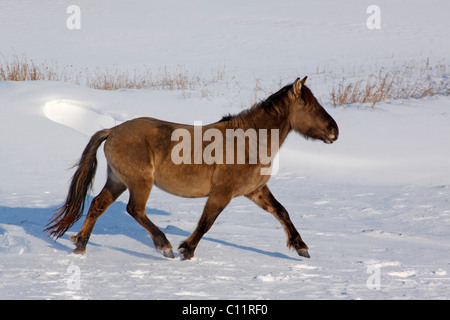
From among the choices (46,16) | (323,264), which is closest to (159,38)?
(46,16)

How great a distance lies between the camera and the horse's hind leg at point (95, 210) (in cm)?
619

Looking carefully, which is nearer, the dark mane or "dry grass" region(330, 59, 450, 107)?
the dark mane

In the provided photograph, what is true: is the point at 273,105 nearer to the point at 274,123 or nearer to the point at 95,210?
the point at 274,123

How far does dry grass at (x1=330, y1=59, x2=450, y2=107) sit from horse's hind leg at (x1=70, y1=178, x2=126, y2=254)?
9.82 meters

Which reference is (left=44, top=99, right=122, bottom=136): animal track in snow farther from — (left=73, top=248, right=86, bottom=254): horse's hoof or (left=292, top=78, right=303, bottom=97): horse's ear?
(left=292, top=78, right=303, bottom=97): horse's ear

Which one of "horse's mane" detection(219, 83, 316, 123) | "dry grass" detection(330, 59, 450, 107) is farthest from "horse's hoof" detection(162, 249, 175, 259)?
"dry grass" detection(330, 59, 450, 107)

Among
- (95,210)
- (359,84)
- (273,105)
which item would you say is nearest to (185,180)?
(95,210)

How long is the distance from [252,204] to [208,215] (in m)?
3.78

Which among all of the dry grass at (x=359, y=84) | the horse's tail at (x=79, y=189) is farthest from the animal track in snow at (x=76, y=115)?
the horse's tail at (x=79, y=189)

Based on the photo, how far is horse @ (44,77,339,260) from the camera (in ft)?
19.5

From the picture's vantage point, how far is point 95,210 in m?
6.26

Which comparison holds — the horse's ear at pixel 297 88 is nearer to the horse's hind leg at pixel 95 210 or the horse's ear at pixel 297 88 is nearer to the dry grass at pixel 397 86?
the horse's hind leg at pixel 95 210

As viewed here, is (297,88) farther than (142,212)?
Yes

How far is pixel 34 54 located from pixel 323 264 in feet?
84.9
